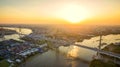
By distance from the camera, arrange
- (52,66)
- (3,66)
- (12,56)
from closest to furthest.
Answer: (3,66) → (52,66) → (12,56)

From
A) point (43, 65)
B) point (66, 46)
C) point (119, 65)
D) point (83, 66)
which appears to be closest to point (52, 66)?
point (43, 65)

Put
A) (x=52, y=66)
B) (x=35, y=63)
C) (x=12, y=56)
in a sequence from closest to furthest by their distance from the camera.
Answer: (x=52, y=66) < (x=35, y=63) < (x=12, y=56)

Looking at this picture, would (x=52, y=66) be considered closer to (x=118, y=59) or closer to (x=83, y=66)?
(x=83, y=66)

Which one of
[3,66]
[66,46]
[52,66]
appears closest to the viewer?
[3,66]

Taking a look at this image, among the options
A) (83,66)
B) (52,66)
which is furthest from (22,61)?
(83,66)

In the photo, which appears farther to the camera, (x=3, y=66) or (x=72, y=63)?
(x=72, y=63)

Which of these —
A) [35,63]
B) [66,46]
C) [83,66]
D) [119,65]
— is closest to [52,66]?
[35,63]

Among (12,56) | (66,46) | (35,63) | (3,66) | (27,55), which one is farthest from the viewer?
(66,46)

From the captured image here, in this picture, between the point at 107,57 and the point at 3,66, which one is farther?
the point at 107,57

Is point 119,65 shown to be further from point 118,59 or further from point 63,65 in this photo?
point 63,65
